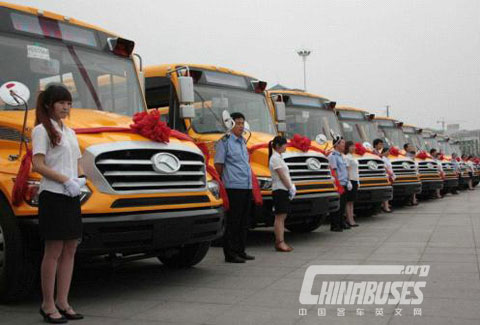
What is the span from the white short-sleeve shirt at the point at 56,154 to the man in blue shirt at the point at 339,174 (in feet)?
22.3

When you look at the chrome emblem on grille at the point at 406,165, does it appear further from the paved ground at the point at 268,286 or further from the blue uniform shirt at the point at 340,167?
the paved ground at the point at 268,286

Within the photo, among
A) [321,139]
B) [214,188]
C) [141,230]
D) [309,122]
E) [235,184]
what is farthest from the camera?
[309,122]

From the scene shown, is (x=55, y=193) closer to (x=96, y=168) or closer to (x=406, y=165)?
(x=96, y=168)

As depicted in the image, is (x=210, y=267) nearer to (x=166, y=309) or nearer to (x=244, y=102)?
(x=166, y=309)

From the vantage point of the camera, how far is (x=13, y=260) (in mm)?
4934

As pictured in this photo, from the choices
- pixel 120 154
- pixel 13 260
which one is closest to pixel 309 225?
pixel 120 154

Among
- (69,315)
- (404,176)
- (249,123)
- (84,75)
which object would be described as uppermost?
(84,75)

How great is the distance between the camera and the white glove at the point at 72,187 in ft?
14.8

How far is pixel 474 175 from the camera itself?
87.8ft

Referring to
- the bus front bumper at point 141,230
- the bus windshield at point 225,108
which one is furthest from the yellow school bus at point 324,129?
the bus front bumper at point 141,230

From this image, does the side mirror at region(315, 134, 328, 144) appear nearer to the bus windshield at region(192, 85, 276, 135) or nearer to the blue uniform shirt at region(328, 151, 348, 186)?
the blue uniform shirt at region(328, 151, 348, 186)

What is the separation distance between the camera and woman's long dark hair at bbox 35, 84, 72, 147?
4543 millimetres

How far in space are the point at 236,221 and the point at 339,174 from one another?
4.02 m

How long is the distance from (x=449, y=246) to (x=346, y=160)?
10.4 ft
